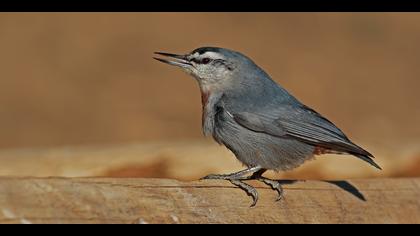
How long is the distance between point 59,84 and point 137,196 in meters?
8.69

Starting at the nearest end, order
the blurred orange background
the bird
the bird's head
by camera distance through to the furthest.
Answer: the bird < the bird's head < the blurred orange background

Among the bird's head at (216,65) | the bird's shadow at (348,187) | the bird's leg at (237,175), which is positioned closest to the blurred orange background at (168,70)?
the bird's head at (216,65)

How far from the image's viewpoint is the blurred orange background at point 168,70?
37.8ft

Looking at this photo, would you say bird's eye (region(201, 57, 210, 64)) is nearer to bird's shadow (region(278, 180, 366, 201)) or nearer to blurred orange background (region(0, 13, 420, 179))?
bird's shadow (region(278, 180, 366, 201))

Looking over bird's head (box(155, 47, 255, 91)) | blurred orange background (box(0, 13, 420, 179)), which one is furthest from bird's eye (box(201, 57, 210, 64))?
blurred orange background (box(0, 13, 420, 179))

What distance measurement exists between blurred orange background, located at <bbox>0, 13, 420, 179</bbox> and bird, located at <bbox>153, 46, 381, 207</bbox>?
14.2ft

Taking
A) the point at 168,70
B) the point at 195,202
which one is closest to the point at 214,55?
the point at 195,202

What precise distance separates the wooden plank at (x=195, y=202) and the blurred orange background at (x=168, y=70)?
17.3 feet

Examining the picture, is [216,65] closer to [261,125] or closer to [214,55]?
[214,55]

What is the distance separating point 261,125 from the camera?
5992 millimetres

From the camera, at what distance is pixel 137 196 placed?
407cm

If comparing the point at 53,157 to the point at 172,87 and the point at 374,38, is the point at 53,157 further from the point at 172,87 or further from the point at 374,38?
the point at 374,38

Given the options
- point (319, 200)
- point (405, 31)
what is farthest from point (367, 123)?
point (319, 200)

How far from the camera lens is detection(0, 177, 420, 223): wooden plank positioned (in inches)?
148
